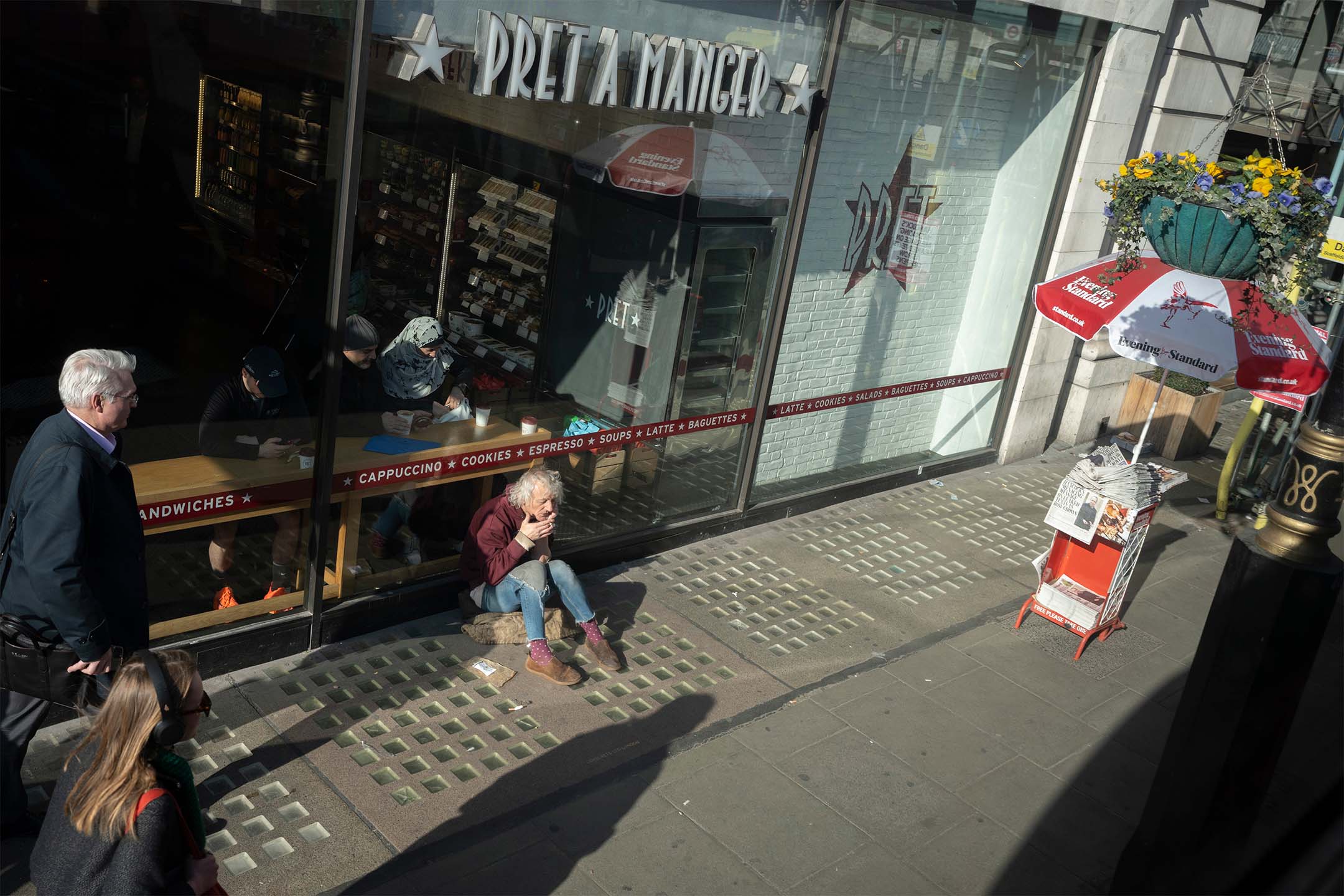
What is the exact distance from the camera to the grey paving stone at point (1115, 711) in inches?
261

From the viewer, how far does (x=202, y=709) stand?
3.28m

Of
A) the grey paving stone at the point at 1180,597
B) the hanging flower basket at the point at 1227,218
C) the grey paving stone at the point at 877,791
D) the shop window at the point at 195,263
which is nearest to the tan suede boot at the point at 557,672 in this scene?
the grey paving stone at the point at 877,791

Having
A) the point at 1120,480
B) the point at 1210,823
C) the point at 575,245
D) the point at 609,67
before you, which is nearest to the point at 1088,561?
the point at 1120,480

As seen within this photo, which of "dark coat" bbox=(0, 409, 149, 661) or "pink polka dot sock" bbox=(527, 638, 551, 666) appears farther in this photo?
"pink polka dot sock" bbox=(527, 638, 551, 666)

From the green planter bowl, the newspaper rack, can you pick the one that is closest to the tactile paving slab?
the newspaper rack

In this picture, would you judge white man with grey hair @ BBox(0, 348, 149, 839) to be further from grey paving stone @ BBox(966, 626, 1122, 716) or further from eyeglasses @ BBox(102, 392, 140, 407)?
grey paving stone @ BBox(966, 626, 1122, 716)

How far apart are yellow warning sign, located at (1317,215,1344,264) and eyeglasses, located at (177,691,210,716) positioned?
9.42m

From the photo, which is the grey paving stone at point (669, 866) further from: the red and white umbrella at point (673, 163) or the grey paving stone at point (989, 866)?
the red and white umbrella at point (673, 163)

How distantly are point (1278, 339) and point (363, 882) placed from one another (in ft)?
18.9

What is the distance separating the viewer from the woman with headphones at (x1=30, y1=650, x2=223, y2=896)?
291cm

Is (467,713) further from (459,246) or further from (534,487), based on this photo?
(459,246)

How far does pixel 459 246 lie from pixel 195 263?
56.3 inches

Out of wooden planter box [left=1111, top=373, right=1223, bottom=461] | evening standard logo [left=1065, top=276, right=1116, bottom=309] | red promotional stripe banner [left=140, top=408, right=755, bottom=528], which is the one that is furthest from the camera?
wooden planter box [left=1111, top=373, right=1223, bottom=461]

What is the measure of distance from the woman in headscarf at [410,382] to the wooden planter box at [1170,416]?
25.1 ft
